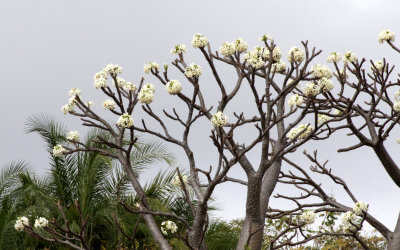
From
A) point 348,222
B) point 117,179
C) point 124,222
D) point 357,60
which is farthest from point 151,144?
point 348,222

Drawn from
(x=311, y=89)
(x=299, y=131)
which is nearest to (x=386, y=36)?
(x=299, y=131)

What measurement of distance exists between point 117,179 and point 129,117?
832 cm

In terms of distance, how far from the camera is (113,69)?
7105 mm

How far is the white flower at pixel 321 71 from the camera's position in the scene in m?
6.38

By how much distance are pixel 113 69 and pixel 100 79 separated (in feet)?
0.67

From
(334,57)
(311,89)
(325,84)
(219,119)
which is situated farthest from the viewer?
(334,57)

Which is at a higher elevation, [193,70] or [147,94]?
[193,70]

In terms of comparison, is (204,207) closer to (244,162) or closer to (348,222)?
(244,162)

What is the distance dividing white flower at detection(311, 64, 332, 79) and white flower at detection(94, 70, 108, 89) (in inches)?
96.7

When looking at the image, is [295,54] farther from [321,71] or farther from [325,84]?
[325,84]

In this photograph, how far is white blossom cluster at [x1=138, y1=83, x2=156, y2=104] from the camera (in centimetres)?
641

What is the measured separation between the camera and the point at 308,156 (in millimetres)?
8875

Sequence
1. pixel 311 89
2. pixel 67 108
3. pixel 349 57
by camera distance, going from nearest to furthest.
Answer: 1. pixel 311 89
2. pixel 67 108
3. pixel 349 57

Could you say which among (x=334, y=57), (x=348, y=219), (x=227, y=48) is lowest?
(x=348, y=219)
